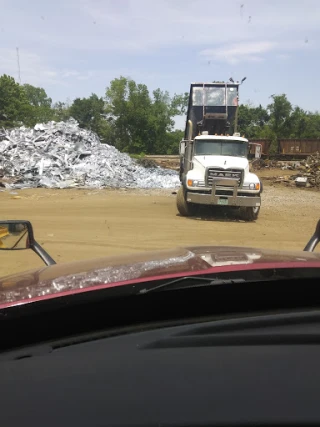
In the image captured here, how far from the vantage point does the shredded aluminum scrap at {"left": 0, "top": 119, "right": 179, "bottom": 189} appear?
70.5 ft

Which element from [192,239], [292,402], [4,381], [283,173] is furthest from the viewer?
[283,173]

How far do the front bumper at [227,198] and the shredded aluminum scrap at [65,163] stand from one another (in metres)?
9.64

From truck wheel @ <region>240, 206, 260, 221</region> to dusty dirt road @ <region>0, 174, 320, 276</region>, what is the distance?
0.78 ft

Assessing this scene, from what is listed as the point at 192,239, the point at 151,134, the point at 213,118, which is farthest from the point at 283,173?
the point at 151,134

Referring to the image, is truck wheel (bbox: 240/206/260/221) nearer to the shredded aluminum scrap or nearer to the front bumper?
the front bumper

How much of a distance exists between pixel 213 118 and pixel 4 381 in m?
15.5

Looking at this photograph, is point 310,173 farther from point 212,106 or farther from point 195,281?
point 195,281

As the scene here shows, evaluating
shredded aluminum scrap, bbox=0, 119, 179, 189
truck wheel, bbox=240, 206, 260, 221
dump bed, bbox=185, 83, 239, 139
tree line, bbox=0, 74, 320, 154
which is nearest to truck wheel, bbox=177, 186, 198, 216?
truck wheel, bbox=240, 206, 260, 221

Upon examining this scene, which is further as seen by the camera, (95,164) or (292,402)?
(95,164)

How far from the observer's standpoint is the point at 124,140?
5903 centimetres

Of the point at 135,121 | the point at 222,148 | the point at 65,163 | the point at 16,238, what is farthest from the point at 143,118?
the point at 16,238

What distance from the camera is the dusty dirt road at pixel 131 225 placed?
28.6 feet

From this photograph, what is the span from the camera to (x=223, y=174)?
12.0 m

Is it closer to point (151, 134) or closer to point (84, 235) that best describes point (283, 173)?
point (84, 235)
